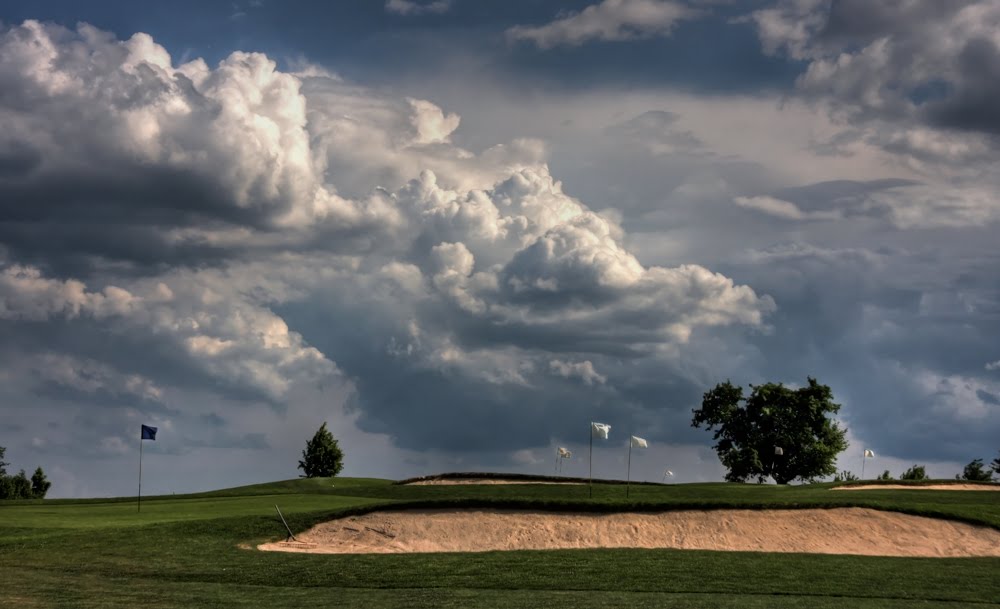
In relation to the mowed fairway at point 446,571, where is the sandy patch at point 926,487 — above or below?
above

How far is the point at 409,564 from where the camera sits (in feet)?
96.3

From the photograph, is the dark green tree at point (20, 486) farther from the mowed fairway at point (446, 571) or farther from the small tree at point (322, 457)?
Result: the mowed fairway at point (446, 571)

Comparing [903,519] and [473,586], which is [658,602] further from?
[903,519]

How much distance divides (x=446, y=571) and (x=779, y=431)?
4777 cm

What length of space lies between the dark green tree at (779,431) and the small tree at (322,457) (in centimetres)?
2947

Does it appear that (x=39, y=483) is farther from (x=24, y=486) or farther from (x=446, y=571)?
(x=446, y=571)

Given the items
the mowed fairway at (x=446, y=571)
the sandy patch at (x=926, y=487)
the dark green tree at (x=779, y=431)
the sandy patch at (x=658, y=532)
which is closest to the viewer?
the mowed fairway at (x=446, y=571)

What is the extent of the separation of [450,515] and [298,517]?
621 centimetres

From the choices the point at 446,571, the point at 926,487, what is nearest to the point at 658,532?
the point at 446,571

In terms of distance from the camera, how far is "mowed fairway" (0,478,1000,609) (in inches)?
965

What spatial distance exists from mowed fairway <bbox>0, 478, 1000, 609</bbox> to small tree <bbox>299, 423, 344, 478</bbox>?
3232cm

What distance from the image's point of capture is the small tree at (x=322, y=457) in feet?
238

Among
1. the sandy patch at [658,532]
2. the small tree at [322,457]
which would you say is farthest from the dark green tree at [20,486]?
the sandy patch at [658,532]

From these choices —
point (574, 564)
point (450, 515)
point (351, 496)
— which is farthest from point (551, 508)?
point (351, 496)
